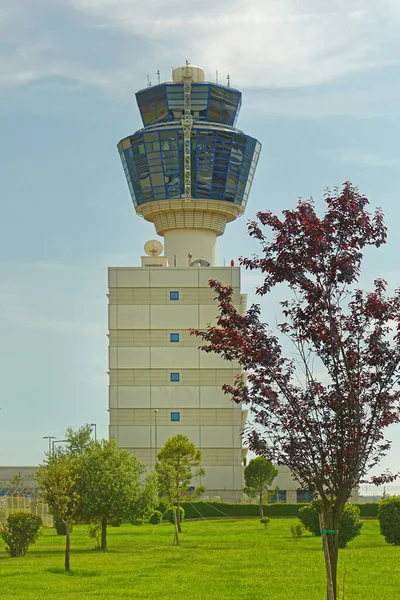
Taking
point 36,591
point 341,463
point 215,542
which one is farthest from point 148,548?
point 341,463

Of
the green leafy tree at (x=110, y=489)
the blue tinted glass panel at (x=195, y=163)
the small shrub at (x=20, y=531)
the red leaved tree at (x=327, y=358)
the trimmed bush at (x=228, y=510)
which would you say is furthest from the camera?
the blue tinted glass panel at (x=195, y=163)

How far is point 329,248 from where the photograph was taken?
1802cm

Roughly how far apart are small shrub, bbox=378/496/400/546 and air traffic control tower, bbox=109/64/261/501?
56.1m

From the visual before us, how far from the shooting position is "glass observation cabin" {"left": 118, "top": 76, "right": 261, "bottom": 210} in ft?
407

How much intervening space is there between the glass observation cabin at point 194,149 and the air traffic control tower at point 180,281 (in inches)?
4.6

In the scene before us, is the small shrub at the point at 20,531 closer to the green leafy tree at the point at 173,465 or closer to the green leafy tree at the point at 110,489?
the green leafy tree at the point at 110,489

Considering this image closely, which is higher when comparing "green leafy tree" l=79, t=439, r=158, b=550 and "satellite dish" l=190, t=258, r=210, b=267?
"satellite dish" l=190, t=258, r=210, b=267

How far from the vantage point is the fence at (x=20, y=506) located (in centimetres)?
6489

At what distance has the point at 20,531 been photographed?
155 feet

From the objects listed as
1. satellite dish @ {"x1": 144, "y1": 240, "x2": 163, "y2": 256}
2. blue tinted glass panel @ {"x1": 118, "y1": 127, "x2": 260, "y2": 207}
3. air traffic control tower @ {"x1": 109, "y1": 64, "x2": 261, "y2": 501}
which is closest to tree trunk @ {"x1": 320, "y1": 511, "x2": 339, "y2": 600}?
air traffic control tower @ {"x1": 109, "y1": 64, "x2": 261, "y2": 501}

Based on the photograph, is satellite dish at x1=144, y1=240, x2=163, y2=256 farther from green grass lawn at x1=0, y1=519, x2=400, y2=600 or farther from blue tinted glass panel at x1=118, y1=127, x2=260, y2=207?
green grass lawn at x1=0, y1=519, x2=400, y2=600

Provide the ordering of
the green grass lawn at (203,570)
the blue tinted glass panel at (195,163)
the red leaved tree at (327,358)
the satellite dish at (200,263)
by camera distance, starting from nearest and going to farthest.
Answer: the red leaved tree at (327,358) < the green grass lawn at (203,570) < the blue tinted glass panel at (195,163) < the satellite dish at (200,263)

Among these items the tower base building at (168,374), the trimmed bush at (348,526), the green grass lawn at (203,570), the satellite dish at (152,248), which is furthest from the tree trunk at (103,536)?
the satellite dish at (152,248)

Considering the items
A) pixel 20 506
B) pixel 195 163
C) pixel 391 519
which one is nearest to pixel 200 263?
pixel 195 163
